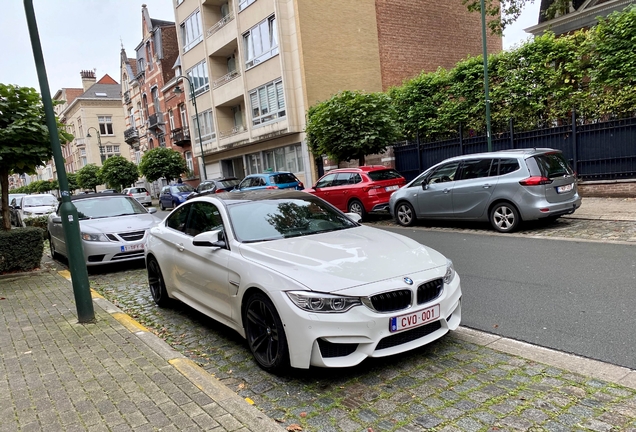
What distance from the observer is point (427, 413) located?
3.06m

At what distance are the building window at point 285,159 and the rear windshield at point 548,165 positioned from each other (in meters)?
16.9

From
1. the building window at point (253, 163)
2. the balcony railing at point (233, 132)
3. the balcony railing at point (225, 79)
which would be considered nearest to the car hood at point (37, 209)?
the balcony railing at point (233, 132)

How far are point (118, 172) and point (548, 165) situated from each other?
123 ft

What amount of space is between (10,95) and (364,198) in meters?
8.63

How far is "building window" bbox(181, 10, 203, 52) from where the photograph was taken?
31.3 meters

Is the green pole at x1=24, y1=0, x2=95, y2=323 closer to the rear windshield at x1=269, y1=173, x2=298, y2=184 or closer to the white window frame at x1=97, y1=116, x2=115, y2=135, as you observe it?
the rear windshield at x1=269, y1=173, x2=298, y2=184

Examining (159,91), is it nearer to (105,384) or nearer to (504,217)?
(504,217)

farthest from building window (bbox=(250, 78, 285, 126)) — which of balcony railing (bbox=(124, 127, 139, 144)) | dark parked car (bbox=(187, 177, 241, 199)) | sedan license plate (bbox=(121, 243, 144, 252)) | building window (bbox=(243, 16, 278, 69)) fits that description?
balcony railing (bbox=(124, 127, 139, 144))

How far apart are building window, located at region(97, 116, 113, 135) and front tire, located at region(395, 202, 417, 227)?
222 ft

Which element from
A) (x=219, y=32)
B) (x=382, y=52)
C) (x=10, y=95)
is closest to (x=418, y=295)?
(x=10, y=95)

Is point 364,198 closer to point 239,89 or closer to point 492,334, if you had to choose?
point 492,334

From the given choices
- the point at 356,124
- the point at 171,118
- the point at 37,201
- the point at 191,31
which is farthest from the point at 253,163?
the point at 356,124

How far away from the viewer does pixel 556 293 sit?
543cm

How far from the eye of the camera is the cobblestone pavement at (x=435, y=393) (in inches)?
115
